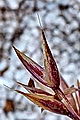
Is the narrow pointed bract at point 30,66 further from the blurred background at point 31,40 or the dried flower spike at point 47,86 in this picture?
the blurred background at point 31,40

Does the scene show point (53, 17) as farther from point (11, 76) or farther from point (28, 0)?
point (11, 76)

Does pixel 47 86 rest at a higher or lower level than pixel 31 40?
lower

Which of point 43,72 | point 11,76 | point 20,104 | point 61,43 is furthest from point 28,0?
point 43,72

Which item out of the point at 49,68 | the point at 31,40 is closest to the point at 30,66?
the point at 49,68

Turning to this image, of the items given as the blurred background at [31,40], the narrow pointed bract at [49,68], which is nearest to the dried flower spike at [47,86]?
the narrow pointed bract at [49,68]

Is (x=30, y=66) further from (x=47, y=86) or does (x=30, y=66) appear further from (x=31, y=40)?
(x=31, y=40)

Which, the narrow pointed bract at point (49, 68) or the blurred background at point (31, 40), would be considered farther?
the blurred background at point (31, 40)

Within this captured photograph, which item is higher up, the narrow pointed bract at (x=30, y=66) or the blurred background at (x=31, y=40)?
the blurred background at (x=31, y=40)

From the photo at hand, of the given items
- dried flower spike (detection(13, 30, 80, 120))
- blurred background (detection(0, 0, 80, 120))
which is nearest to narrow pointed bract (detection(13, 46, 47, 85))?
dried flower spike (detection(13, 30, 80, 120))

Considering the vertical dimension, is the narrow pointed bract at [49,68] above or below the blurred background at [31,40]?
below
